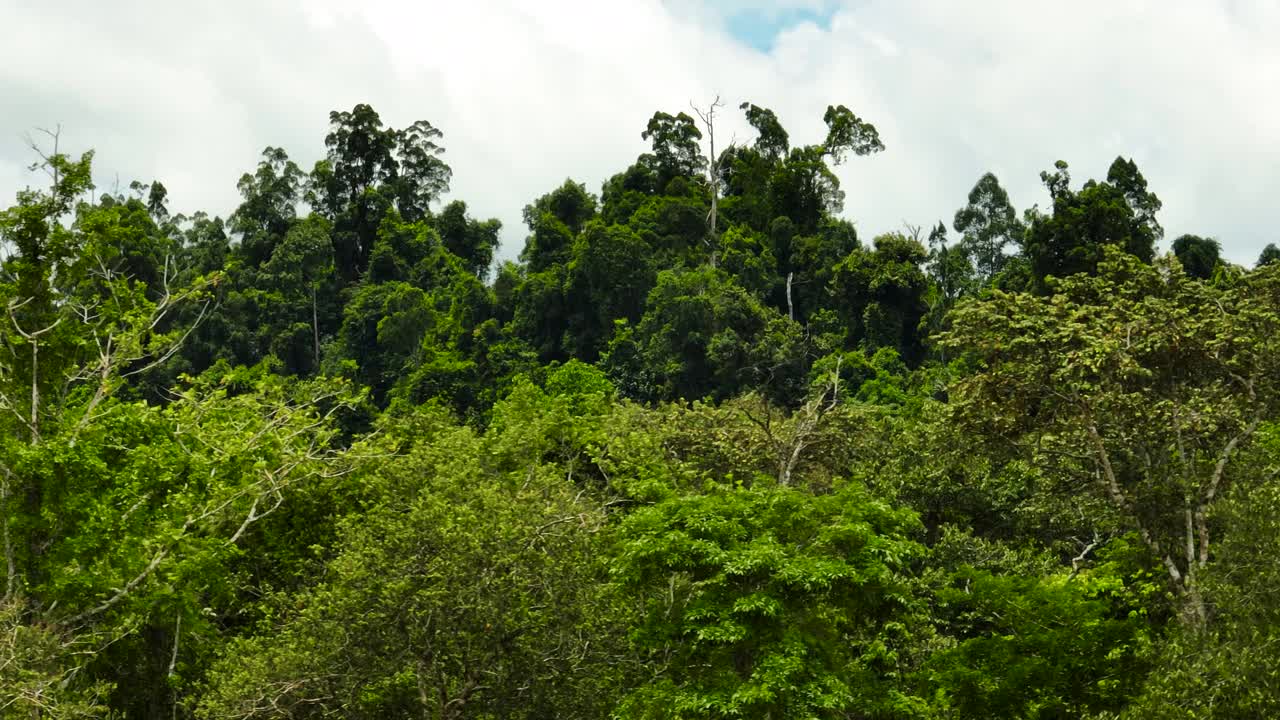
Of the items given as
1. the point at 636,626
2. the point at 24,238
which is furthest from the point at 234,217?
the point at 636,626

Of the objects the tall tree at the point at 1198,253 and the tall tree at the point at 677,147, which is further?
the tall tree at the point at 677,147

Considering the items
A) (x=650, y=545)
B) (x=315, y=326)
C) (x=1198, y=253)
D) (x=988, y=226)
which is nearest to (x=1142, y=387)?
(x=650, y=545)

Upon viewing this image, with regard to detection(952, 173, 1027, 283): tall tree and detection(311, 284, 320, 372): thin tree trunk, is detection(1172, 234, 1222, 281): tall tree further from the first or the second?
detection(311, 284, 320, 372): thin tree trunk

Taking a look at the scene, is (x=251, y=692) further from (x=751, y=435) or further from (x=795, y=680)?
(x=751, y=435)

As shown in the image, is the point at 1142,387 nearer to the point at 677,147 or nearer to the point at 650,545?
the point at 650,545

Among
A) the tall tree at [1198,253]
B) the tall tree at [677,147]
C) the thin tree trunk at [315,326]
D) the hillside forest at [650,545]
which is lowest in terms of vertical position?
the hillside forest at [650,545]

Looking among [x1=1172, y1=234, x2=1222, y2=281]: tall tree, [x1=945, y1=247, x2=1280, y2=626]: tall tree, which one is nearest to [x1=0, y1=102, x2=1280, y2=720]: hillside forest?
[x1=945, y1=247, x2=1280, y2=626]: tall tree

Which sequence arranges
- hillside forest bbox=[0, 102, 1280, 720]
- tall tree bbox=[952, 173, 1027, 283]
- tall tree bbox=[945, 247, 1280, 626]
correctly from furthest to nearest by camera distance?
tall tree bbox=[952, 173, 1027, 283]
tall tree bbox=[945, 247, 1280, 626]
hillside forest bbox=[0, 102, 1280, 720]

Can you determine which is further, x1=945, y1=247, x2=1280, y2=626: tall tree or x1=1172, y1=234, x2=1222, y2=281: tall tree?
x1=1172, y1=234, x2=1222, y2=281: tall tree

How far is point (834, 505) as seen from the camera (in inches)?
595

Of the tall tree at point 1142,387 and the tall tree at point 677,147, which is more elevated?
the tall tree at point 677,147

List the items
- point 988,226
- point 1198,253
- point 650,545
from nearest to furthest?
1. point 650,545
2. point 1198,253
3. point 988,226

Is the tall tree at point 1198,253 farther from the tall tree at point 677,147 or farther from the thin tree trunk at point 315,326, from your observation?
the thin tree trunk at point 315,326

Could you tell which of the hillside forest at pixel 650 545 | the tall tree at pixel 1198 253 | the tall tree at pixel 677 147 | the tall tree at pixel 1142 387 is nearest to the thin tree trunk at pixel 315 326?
the tall tree at pixel 677 147
